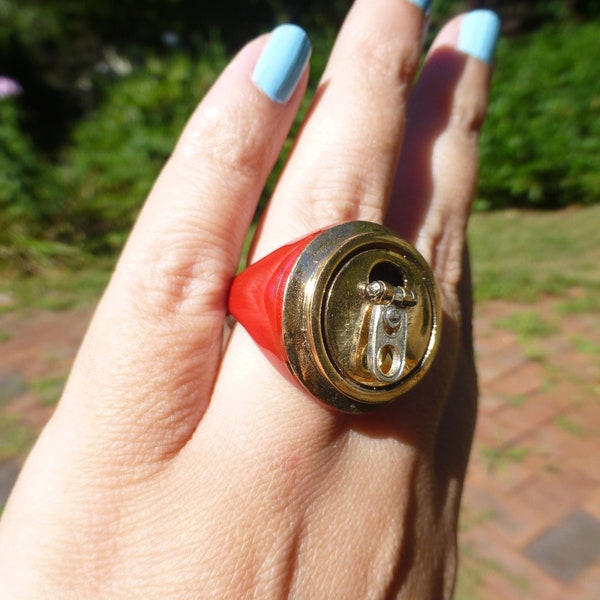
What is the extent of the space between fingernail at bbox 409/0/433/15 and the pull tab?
85 centimetres

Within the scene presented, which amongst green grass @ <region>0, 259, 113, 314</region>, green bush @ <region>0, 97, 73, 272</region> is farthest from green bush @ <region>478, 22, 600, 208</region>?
green bush @ <region>0, 97, 73, 272</region>

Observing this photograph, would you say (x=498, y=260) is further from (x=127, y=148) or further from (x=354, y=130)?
(x=127, y=148)

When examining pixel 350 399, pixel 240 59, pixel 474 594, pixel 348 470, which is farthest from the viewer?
pixel 474 594

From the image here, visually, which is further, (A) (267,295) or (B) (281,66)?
(B) (281,66)

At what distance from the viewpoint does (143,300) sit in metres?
1.20

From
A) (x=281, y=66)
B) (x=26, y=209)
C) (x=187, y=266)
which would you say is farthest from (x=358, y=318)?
(x=26, y=209)

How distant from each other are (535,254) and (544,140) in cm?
205

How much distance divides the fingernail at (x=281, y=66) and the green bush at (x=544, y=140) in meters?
Answer: 5.50

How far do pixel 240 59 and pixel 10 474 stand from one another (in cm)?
208

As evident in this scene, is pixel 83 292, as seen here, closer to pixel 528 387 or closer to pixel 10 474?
pixel 10 474

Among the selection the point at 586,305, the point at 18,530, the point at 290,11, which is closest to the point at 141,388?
the point at 18,530

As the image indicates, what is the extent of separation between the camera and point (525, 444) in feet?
8.30

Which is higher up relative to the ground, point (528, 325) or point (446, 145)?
point (528, 325)

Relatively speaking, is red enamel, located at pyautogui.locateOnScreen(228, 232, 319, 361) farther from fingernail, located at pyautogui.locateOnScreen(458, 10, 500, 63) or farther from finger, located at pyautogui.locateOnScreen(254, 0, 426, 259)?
fingernail, located at pyautogui.locateOnScreen(458, 10, 500, 63)
